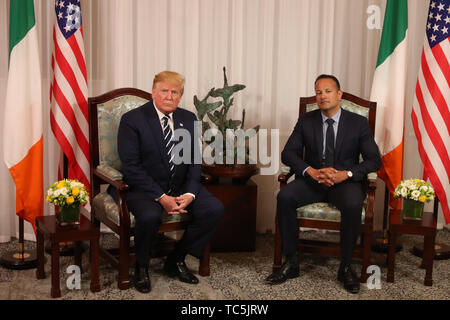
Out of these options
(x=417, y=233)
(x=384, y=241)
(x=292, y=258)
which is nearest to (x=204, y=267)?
(x=292, y=258)

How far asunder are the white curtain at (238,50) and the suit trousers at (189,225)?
1.27m

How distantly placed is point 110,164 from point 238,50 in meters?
1.53

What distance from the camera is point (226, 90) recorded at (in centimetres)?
406

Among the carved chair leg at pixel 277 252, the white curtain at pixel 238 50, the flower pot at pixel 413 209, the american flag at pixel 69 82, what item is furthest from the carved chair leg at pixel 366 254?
the american flag at pixel 69 82

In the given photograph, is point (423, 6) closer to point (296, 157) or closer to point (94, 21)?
point (296, 157)

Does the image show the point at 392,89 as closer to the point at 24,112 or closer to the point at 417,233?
the point at 417,233

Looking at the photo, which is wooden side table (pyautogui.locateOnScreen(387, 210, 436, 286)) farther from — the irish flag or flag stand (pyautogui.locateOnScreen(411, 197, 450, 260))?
the irish flag

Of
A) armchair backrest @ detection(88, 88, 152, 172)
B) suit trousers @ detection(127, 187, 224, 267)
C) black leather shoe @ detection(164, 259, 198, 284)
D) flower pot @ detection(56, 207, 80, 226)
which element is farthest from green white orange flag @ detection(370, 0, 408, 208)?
flower pot @ detection(56, 207, 80, 226)

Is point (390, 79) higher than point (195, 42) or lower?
lower

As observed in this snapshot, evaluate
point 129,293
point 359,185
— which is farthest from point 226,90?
point 129,293

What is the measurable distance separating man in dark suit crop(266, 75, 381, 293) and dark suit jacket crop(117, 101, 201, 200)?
0.68 m

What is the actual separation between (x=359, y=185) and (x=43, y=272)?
84.8 inches

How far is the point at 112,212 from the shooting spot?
3375 mm

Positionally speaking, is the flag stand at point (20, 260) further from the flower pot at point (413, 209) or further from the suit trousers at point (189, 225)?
the flower pot at point (413, 209)
